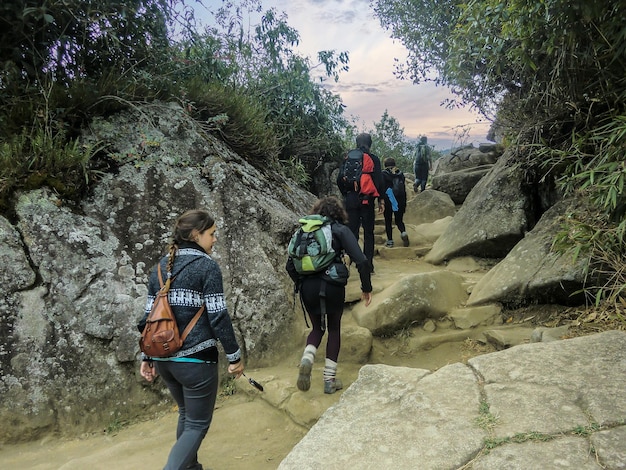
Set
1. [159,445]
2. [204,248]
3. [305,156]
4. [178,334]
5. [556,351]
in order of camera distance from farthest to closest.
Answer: [305,156] → [159,445] → [556,351] → [204,248] → [178,334]

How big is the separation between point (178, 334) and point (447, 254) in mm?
5803

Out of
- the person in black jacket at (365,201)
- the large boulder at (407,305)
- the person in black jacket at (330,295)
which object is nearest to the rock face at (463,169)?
the person in black jacket at (365,201)

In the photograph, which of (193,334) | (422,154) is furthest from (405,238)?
(193,334)

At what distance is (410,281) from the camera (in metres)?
5.54

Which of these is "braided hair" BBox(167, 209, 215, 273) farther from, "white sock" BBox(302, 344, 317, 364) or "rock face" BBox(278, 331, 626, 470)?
"white sock" BBox(302, 344, 317, 364)

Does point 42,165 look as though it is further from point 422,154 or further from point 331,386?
point 422,154

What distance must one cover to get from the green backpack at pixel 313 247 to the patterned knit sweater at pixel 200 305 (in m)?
1.15

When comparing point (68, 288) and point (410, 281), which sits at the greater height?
point (68, 288)

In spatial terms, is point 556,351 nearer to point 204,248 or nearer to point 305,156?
point 204,248

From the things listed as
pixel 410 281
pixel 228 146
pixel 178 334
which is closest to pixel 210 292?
pixel 178 334

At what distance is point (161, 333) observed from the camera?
273 centimetres

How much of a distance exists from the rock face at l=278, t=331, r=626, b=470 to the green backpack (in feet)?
3.20

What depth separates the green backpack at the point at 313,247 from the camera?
3.93 m

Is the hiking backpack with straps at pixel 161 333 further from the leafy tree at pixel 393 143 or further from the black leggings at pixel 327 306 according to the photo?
the leafy tree at pixel 393 143
